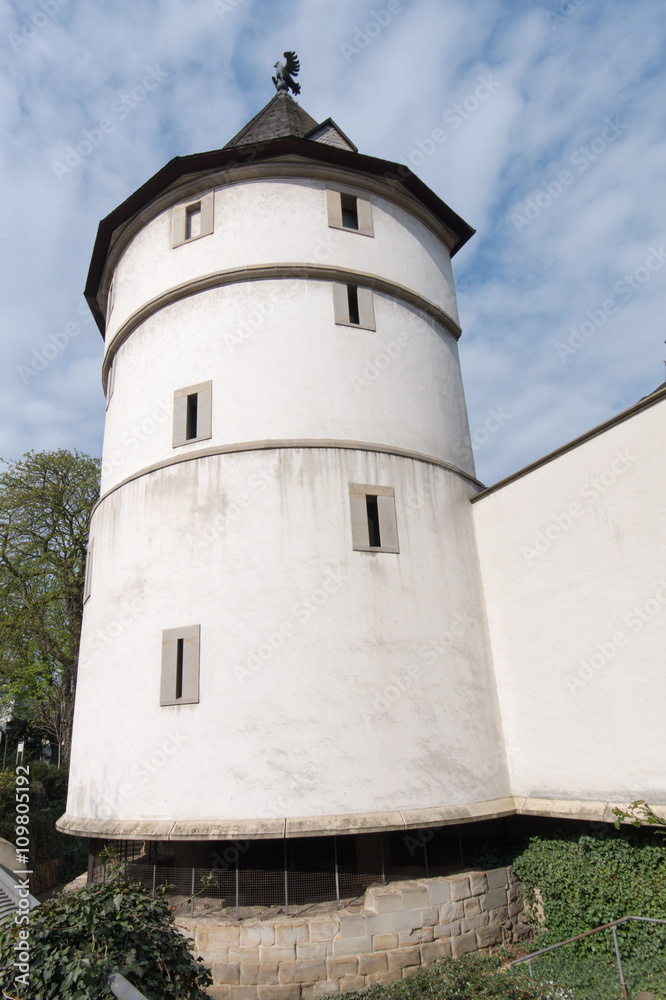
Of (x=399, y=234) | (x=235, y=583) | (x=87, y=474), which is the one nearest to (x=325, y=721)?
(x=235, y=583)

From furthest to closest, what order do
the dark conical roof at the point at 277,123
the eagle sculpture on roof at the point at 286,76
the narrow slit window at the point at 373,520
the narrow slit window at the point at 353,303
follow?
the eagle sculpture on roof at the point at 286,76 < the dark conical roof at the point at 277,123 < the narrow slit window at the point at 353,303 < the narrow slit window at the point at 373,520

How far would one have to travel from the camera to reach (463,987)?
26.8ft

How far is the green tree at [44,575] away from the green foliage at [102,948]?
2107cm

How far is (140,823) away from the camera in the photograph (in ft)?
30.5

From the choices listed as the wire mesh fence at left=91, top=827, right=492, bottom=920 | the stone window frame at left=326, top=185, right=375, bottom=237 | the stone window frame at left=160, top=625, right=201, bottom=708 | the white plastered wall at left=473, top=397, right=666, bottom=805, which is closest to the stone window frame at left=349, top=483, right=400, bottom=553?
the white plastered wall at left=473, top=397, right=666, bottom=805

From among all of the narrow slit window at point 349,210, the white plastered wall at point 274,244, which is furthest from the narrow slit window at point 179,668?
the narrow slit window at point 349,210

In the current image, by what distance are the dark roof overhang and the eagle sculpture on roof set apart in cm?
749

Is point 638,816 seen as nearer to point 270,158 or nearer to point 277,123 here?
point 270,158

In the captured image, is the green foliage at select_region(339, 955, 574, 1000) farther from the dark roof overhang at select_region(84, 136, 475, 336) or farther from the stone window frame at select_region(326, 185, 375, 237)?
the dark roof overhang at select_region(84, 136, 475, 336)

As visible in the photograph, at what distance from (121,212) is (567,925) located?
1511cm

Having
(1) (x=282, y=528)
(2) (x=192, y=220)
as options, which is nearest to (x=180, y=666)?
(1) (x=282, y=528)

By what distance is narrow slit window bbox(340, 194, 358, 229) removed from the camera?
43.4 ft

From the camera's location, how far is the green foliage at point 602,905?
322 inches

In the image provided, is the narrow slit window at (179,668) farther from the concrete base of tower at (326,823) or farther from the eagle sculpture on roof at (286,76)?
the eagle sculpture on roof at (286,76)
